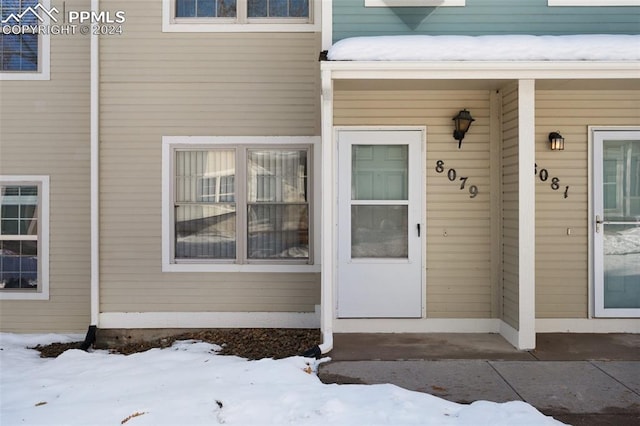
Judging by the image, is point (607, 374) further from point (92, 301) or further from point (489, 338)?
point (92, 301)

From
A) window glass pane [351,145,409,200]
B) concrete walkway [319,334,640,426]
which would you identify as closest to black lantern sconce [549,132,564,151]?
window glass pane [351,145,409,200]

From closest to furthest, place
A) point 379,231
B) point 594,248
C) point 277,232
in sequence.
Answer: point 594,248 < point 379,231 < point 277,232

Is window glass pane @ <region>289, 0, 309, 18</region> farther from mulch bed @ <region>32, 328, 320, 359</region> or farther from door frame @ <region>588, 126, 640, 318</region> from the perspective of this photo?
mulch bed @ <region>32, 328, 320, 359</region>

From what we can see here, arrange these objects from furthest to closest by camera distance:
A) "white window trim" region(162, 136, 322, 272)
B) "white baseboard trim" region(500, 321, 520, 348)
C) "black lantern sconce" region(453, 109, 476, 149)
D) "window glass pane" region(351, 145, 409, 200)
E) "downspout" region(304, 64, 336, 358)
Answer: "white window trim" region(162, 136, 322, 272)
"window glass pane" region(351, 145, 409, 200)
"black lantern sconce" region(453, 109, 476, 149)
"white baseboard trim" region(500, 321, 520, 348)
"downspout" region(304, 64, 336, 358)

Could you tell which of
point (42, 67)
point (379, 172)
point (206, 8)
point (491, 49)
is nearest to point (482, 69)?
point (491, 49)

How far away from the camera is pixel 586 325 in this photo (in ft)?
20.4

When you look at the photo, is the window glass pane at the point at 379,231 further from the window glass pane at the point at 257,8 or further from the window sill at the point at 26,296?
the window sill at the point at 26,296

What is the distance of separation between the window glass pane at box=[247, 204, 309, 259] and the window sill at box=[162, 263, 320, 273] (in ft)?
0.42

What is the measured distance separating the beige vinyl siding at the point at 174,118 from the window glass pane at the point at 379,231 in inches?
28.3

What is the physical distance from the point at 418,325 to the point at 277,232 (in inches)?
72.8

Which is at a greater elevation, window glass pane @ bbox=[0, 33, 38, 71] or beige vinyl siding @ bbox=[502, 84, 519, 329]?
window glass pane @ bbox=[0, 33, 38, 71]

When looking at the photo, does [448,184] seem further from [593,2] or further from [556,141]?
[593,2]

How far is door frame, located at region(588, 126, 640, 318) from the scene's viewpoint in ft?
20.3

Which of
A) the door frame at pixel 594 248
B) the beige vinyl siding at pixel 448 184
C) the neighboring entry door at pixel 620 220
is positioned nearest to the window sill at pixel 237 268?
the beige vinyl siding at pixel 448 184
